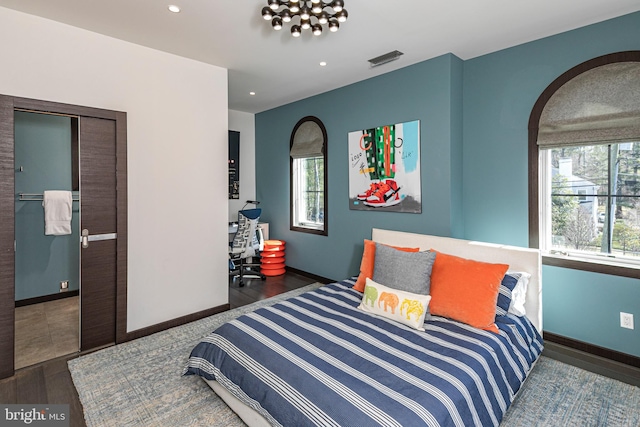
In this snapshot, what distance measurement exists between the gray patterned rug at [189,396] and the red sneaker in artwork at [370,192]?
2.27 m

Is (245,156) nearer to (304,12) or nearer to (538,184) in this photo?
(304,12)

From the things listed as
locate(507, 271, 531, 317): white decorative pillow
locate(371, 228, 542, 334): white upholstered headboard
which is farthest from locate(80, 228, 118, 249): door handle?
locate(507, 271, 531, 317): white decorative pillow

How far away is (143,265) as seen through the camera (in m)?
3.08

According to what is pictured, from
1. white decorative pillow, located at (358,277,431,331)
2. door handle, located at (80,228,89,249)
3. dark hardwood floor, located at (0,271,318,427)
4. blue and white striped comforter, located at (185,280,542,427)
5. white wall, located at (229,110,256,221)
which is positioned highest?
white wall, located at (229,110,256,221)

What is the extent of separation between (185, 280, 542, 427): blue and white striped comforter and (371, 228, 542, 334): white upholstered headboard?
0.18 m

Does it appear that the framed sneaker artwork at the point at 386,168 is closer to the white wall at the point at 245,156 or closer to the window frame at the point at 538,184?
the window frame at the point at 538,184

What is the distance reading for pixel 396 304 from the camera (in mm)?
2320

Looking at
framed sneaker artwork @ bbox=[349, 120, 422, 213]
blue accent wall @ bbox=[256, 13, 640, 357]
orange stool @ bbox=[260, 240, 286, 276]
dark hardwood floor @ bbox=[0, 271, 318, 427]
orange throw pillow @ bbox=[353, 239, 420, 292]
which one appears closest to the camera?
dark hardwood floor @ bbox=[0, 271, 318, 427]

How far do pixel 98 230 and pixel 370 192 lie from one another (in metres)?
2.83

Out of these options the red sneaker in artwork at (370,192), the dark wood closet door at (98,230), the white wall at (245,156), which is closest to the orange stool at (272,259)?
the white wall at (245,156)

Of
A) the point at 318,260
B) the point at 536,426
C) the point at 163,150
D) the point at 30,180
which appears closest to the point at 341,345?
the point at 536,426

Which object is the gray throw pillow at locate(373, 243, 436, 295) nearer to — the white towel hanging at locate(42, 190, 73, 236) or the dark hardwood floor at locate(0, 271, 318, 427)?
the dark hardwood floor at locate(0, 271, 318, 427)

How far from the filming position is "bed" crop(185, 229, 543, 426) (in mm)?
1488

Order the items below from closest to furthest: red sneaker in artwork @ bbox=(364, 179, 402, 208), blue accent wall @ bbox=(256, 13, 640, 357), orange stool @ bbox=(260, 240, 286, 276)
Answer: blue accent wall @ bbox=(256, 13, 640, 357) → red sneaker in artwork @ bbox=(364, 179, 402, 208) → orange stool @ bbox=(260, 240, 286, 276)
